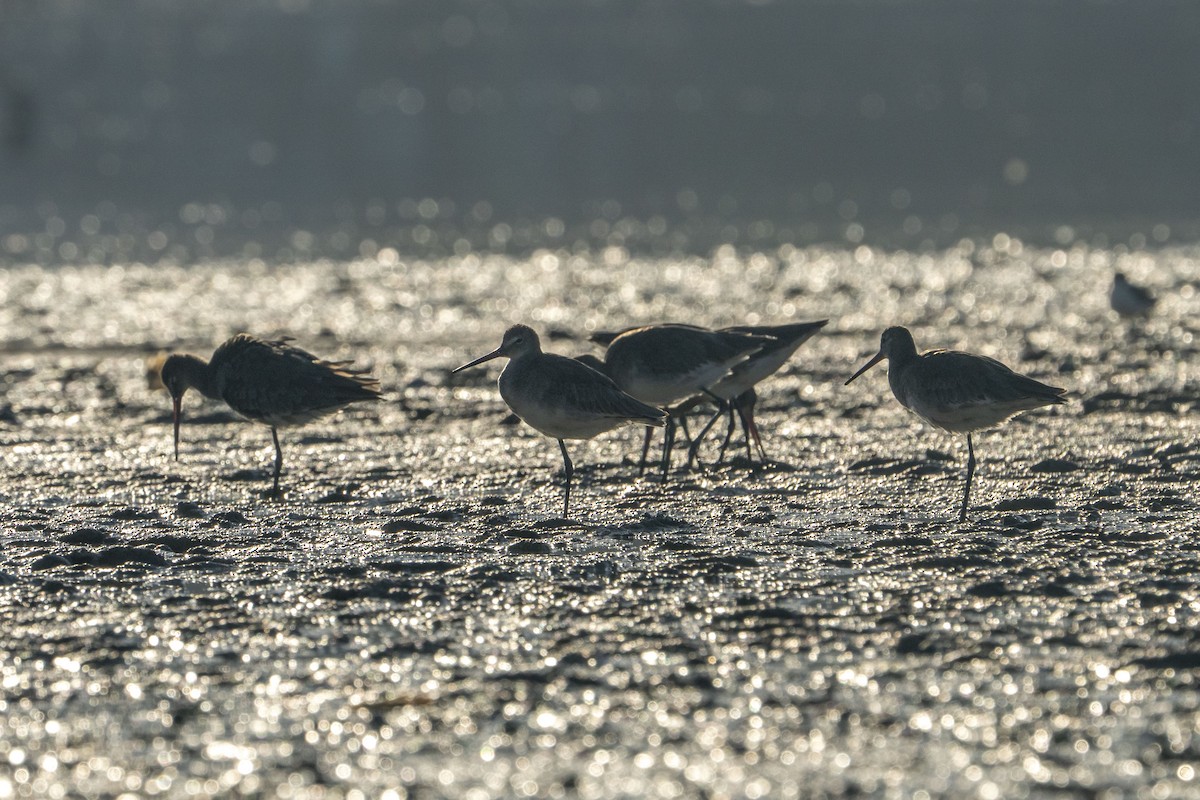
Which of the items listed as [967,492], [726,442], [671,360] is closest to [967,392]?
[967,492]

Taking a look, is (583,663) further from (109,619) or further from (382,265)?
(382,265)

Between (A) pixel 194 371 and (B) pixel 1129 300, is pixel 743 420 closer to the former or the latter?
(A) pixel 194 371

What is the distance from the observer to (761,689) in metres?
5.42

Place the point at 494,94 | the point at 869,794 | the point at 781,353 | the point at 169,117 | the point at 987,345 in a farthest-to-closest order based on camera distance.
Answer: the point at 494,94 < the point at 169,117 < the point at 987,345 < the point at 781,353 < the point at 869,794

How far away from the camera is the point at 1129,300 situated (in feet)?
49.2

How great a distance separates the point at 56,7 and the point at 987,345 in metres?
32.5

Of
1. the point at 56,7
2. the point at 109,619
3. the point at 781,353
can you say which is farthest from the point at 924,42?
the point at 109,619

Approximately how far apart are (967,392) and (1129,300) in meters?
7.30

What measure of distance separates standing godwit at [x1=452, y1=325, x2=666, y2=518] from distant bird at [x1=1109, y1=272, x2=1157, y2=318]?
785 cm

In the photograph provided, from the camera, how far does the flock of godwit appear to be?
8516mm

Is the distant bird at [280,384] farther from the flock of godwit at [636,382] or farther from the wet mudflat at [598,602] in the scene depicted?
the wet mudflat at [598,602]

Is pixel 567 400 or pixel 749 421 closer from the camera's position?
pixel 567 400

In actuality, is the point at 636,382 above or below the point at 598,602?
above

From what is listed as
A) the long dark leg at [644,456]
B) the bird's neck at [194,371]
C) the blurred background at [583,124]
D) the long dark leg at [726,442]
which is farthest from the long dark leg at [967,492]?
the blurred background at [583,124]
